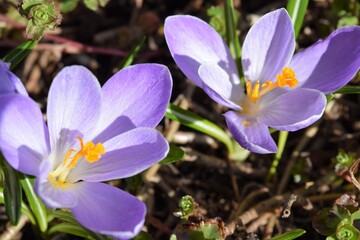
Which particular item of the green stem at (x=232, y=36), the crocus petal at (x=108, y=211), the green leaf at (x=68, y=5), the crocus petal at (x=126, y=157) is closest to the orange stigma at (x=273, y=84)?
the green stem at (x=232, y=36)

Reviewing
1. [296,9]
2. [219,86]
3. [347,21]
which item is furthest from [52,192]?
[347,21]

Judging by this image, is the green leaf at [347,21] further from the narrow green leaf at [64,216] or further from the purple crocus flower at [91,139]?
the narrow green leaf at [64,216]

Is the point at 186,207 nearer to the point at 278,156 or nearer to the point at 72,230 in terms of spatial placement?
the point at 72,230

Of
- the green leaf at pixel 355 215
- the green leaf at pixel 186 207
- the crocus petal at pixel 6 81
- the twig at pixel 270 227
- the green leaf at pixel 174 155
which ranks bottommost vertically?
the twig at pixel 270 227

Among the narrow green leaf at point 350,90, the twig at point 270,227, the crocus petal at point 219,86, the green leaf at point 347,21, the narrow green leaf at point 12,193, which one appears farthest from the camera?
the green leaf at point 347,21

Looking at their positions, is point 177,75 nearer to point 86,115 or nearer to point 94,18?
point 94,18

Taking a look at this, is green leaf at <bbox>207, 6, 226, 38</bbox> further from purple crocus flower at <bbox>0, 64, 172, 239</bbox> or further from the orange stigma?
purple crocus flower at <bbox>0, 64, 172, 239</bbox>
